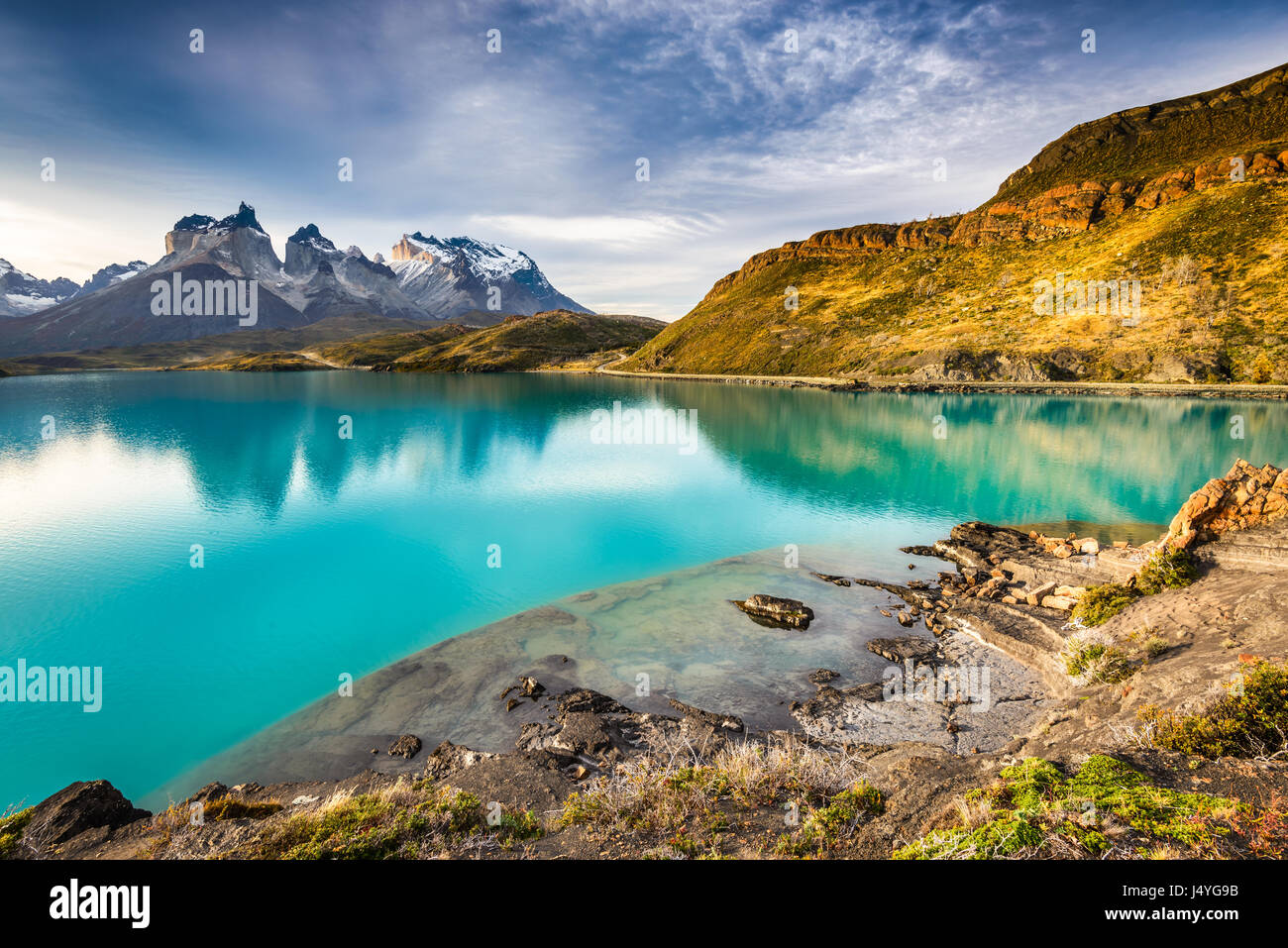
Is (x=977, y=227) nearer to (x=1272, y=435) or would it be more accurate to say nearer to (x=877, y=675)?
(x=1272, y=435)

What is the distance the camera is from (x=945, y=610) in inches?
819

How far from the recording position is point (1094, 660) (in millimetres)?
14672

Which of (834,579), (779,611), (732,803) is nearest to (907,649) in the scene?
(779,611)

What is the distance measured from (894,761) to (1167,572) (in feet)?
43.0

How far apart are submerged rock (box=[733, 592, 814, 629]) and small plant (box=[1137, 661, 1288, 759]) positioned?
10.9 m

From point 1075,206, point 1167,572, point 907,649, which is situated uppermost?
point 1075,206

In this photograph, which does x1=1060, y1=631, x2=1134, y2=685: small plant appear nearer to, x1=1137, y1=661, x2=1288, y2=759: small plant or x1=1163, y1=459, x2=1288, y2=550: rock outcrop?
x1=1137, y1=661, x2=1288, y2=759: small plant

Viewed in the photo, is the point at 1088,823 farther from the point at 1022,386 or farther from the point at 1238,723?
the point at 1022,386

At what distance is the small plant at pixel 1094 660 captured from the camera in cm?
1385

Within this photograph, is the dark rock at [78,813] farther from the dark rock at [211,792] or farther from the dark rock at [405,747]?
the dark rock at [405,747]

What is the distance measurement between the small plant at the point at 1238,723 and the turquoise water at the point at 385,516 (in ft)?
54.3

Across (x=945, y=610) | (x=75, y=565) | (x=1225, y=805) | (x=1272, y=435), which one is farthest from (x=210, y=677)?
(x=1272, y=435)

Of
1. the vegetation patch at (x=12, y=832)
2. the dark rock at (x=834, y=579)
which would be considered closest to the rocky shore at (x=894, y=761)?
the vegetation patch at (x=12, y=832)

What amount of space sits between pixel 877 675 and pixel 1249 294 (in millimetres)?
132521
